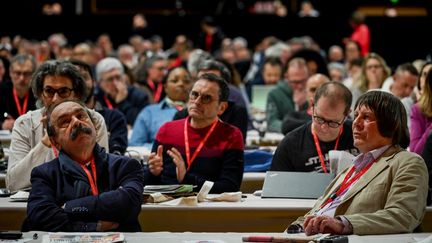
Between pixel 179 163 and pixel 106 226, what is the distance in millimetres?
1216

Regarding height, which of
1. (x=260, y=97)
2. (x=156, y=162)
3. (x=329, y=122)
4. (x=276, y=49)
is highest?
(x=329, y=122)

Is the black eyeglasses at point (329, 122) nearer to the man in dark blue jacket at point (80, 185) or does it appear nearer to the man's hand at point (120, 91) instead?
the man in dark blue jacket at point (80, 185)

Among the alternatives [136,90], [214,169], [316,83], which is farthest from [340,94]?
[136,90]

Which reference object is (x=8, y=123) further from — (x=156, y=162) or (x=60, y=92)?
(x=156, y=162)

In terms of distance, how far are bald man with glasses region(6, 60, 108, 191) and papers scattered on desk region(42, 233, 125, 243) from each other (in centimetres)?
135

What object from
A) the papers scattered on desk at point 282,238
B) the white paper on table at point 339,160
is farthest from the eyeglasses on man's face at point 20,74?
the papers scattered on desk at point 282,238

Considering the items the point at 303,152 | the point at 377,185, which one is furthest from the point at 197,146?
Result: the point at 377,185

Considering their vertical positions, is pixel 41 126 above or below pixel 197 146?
above

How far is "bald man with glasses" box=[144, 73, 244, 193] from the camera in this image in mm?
6266

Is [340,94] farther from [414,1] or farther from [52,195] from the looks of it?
[414,1]

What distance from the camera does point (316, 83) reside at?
29.2 ft

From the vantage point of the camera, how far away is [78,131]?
205 inches

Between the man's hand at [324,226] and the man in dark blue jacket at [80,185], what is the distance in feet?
3.13

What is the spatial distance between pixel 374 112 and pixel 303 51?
675cm
